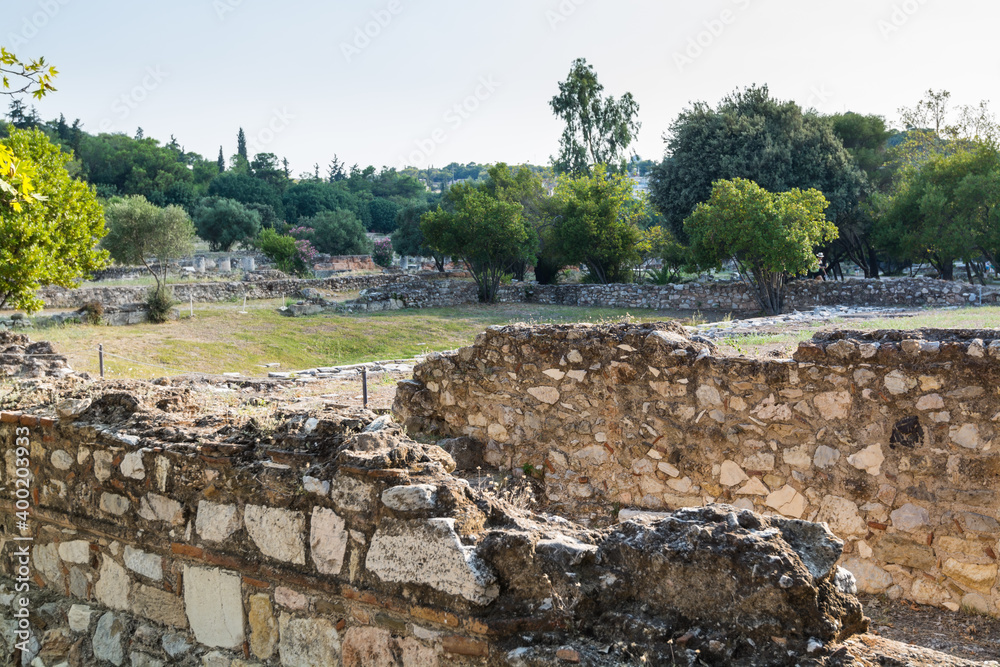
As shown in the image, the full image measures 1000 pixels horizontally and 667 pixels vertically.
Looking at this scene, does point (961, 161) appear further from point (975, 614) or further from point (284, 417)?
point (284, 417)

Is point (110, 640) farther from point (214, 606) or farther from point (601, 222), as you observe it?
point (601, 222)

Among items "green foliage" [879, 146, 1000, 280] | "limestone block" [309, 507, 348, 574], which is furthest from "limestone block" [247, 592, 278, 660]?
"green foliage" [879, 146, 1000, 280]

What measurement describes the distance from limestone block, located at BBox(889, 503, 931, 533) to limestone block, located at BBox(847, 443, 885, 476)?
0.94 ft

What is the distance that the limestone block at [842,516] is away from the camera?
5293 mm

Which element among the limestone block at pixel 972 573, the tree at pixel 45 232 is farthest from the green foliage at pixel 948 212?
the tree at pixel 45 232

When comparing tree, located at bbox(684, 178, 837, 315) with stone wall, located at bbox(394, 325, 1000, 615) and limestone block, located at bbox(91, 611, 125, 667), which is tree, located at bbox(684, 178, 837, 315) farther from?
limestone block, located at bbox(91, 611, 125, 667)

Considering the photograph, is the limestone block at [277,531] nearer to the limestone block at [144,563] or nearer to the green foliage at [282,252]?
the limestone block at [144,563]

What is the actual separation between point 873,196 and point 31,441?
33258 millimetres

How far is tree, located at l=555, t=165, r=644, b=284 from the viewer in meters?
32.2

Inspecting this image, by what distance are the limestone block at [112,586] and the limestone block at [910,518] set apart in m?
4.80

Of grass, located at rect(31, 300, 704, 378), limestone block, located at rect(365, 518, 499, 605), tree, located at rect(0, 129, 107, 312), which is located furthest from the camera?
grass, located at rect(31, 300, 704, 378)

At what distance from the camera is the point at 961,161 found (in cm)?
2770

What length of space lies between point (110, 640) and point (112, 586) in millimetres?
261

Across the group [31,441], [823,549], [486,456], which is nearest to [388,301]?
[486,456]
